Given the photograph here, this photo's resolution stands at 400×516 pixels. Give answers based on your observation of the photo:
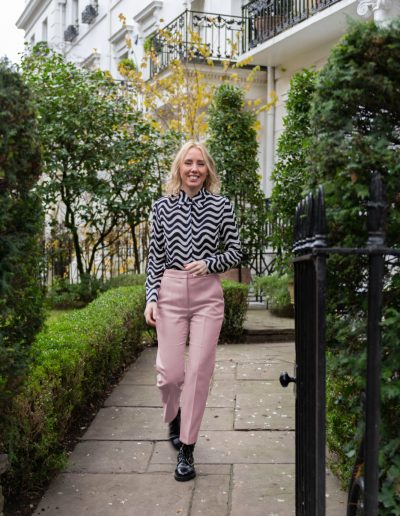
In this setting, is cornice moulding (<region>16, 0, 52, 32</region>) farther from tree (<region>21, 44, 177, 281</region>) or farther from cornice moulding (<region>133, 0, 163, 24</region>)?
tree (<region>21, 44, 177, 281</region>)

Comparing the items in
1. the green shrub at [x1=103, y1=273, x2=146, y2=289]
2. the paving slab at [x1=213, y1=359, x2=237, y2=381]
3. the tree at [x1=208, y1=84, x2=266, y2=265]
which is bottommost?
the paving slab at [x1=213, y1=359, x2=237, y2=381]

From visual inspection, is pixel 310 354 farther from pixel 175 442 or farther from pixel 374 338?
pixel 175 442

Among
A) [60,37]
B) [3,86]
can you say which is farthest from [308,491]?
[60,37]

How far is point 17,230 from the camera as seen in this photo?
10.7 ft

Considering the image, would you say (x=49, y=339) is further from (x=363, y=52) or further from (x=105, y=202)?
(x=105, y=202)

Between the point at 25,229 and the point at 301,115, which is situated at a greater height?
the point at 301,115

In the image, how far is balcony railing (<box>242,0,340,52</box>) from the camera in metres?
14.2

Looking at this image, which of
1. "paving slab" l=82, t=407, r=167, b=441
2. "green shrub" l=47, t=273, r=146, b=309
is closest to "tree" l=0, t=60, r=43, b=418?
"paving slab" l=82, t=407, r=167, b=441

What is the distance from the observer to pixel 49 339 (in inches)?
198

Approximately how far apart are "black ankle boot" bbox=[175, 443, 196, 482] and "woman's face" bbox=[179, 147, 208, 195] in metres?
1.53

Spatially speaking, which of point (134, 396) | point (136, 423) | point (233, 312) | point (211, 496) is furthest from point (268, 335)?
point (211, 496)

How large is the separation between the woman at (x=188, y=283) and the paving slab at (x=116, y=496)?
16 centimetres

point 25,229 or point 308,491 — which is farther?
point 25,229

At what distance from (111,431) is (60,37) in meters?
25.5
